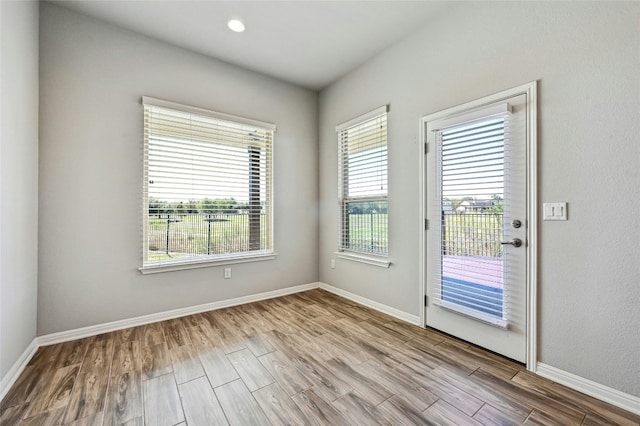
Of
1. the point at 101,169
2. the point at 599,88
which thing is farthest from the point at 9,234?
the point at 599,88

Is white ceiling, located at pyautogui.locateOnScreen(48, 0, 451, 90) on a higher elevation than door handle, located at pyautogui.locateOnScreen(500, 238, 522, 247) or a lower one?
higher

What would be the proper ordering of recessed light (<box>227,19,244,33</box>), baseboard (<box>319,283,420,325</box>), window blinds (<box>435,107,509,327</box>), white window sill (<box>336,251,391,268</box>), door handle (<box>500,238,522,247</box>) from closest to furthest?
door handle (<box>500,238,522,247</box>) < window blinds (<box>435,107,509,327</box>) < recessed light (<box>227,19,244,33</box>) < baseboard (<box>319,283,420,325</box>) < white window sill (<box>336,251,391,268</box>)

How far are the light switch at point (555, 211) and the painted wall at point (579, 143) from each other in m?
0.04

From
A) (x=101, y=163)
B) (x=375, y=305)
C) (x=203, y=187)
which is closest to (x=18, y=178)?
(x=101, y=163)

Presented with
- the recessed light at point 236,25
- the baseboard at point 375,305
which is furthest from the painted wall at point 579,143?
the recessed light at point 236,25

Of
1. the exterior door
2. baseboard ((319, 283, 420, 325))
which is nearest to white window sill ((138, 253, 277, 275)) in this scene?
baseboard ((319, 283, 420, 325))

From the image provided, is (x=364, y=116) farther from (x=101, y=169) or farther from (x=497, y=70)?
(x=101, y=169)

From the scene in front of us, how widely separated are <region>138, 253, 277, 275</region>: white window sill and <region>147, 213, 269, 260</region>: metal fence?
0.32ft

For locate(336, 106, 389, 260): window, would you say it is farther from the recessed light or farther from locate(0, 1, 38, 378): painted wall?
locate(0, 1, 38, 378): painted wall

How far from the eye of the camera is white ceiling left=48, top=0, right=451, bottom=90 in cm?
246

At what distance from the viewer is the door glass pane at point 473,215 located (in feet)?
7.20

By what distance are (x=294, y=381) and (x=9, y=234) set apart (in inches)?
85.9

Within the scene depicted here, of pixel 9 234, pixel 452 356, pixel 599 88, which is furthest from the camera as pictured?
pixel 452 356

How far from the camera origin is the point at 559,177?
1.88m
